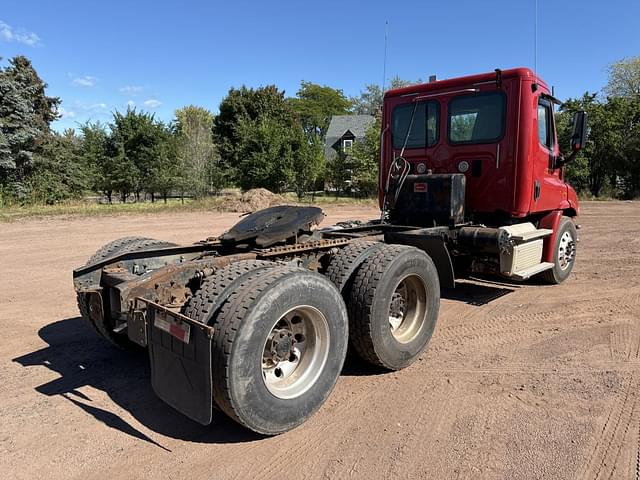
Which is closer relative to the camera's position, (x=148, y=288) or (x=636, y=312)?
(x=148, y=288)

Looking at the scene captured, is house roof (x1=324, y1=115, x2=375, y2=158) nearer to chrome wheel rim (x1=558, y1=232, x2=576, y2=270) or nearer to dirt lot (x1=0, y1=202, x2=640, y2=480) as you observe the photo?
chrome wheel rim (x1=558, y1=232, x2=576, y2=270)

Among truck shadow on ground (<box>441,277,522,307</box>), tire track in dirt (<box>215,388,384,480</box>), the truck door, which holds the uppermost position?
the truck door

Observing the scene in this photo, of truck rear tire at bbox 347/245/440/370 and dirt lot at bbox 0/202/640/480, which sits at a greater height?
truck rear tire at bbox 347/245/440/370

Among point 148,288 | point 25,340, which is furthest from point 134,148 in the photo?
point 148,288

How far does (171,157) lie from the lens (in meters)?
30.7

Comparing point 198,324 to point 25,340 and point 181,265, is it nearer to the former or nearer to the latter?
point 181,265

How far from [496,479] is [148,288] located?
2.53 m

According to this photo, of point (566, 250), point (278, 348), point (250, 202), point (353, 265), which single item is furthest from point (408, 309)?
point (250, 202)

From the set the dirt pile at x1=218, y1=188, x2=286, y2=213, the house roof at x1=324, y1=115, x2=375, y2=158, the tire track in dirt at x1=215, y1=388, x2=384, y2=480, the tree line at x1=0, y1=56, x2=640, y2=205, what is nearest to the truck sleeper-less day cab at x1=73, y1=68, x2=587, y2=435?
the tire track in dirt at x1=215, y1=388, x2=384, y2=480

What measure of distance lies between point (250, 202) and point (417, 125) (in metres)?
16.1

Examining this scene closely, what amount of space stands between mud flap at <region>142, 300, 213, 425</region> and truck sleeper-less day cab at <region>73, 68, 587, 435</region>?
0.01 m

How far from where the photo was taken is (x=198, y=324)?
268 cm

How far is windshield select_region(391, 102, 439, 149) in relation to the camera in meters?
6.50

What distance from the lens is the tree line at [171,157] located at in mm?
24781
